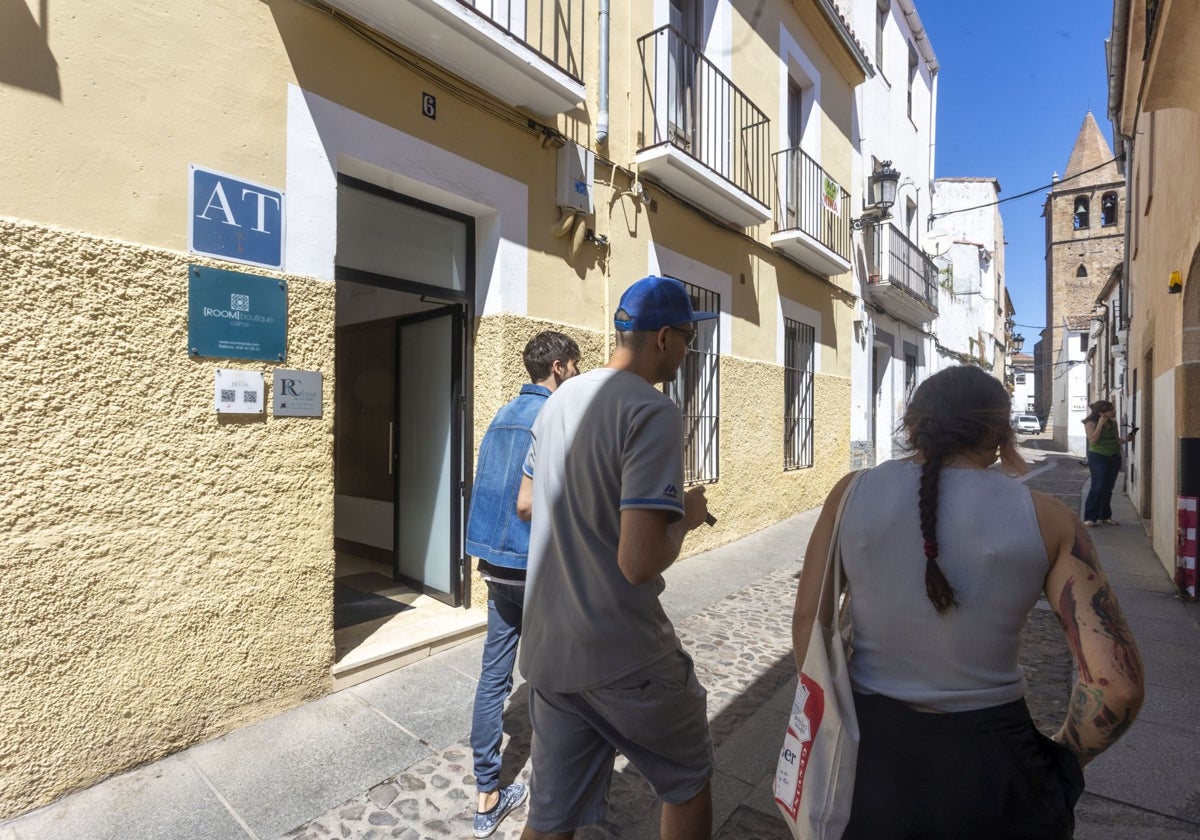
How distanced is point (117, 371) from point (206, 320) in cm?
41

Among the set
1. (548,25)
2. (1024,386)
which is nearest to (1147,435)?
(548,25)

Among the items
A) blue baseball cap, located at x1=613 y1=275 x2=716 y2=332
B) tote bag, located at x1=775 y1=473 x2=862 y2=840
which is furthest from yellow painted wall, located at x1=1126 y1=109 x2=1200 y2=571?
tote bag, located at x1=775 y1=473 x2=862 y2=840

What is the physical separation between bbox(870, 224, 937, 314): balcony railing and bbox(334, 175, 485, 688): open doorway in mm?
8206

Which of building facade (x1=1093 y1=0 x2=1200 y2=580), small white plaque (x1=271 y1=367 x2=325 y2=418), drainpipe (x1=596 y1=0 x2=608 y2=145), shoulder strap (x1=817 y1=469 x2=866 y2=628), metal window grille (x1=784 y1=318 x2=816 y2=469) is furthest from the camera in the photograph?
metal window grille (x1=784 y1=318 x2=816 y2=469)

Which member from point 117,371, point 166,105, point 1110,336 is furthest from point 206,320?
point 1110,336

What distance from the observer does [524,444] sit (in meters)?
2.44

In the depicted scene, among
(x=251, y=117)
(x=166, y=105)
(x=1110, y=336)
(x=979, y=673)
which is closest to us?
(x=979, y=673)

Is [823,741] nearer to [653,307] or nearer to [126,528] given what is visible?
[653,307]

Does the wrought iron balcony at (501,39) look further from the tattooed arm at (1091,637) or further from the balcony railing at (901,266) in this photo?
the balcony railing at (901,266)

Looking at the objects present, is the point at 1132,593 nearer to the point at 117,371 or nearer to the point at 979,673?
the point at 979,673

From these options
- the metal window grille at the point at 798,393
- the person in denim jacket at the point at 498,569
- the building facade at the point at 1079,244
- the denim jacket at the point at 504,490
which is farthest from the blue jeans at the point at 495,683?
the building facade at the point at 1079,244

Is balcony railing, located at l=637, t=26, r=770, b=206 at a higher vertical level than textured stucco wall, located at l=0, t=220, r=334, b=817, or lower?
higher

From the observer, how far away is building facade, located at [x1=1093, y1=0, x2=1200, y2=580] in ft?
12.6

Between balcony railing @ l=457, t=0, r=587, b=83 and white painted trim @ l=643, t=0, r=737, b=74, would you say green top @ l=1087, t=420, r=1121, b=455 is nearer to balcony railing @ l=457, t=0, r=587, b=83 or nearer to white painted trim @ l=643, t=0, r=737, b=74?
white painted trim @ l=643, t=0, r=737, b=74
